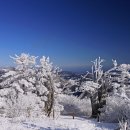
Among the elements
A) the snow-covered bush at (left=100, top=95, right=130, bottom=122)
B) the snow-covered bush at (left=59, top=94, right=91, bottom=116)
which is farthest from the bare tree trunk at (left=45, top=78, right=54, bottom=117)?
the snow-covered bush at (left=59, top=94, right=91, bottom=116)

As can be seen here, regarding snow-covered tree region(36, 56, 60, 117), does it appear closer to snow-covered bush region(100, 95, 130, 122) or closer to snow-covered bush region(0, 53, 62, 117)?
snow-covered bush region(0, 53, 62, 117)

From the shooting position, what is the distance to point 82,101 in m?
57.5

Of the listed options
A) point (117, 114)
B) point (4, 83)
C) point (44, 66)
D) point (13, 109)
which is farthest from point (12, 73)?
point (117, 114)

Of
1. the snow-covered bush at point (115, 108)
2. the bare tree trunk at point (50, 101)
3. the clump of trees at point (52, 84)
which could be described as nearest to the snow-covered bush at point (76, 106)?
the clump of trees at point (52, 84)

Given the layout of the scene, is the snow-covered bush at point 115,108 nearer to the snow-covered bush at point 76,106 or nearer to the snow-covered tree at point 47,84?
Answer: the snow-covered tree at point 47,84

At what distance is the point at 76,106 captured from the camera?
181 ft

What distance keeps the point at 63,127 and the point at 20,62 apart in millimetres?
25678

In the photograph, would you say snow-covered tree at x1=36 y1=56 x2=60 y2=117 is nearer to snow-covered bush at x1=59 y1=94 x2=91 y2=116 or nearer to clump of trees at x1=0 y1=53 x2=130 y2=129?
clump of trees at x1=0 y1=53 x2=130 y2=129

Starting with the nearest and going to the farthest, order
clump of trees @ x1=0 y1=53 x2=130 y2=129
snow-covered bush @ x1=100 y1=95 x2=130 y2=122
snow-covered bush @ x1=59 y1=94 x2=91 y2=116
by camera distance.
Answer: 1. snow-covered bush @ x1=100 y1=95 x2=130 y2=122
2. clump of trees @ x1=0 y1=53 x2=130 y2=129
3. snow-covered bush @ x1=59 y1=94 x2=91 y2=116

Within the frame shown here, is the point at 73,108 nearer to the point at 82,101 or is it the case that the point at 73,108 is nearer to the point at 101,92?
the point at 82,101

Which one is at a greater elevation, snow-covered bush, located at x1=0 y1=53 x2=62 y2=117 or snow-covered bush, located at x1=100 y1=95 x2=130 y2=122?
snow-covered bush, located at x1=0 y1=53 x2=62 y2=117

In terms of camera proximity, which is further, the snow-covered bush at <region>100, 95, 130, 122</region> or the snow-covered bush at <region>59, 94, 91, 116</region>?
the snow-covered bush at <region>59, 94, 91, 116</region>

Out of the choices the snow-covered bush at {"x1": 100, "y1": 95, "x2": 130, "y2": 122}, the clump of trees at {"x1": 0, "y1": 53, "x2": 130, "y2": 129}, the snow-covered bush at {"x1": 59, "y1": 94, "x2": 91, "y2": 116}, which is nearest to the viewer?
the snow-covered bush at {"x1": 100, "y1": 95, "x2": 130, "y2": 122}

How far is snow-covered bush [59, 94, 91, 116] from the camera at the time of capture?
174 feet
